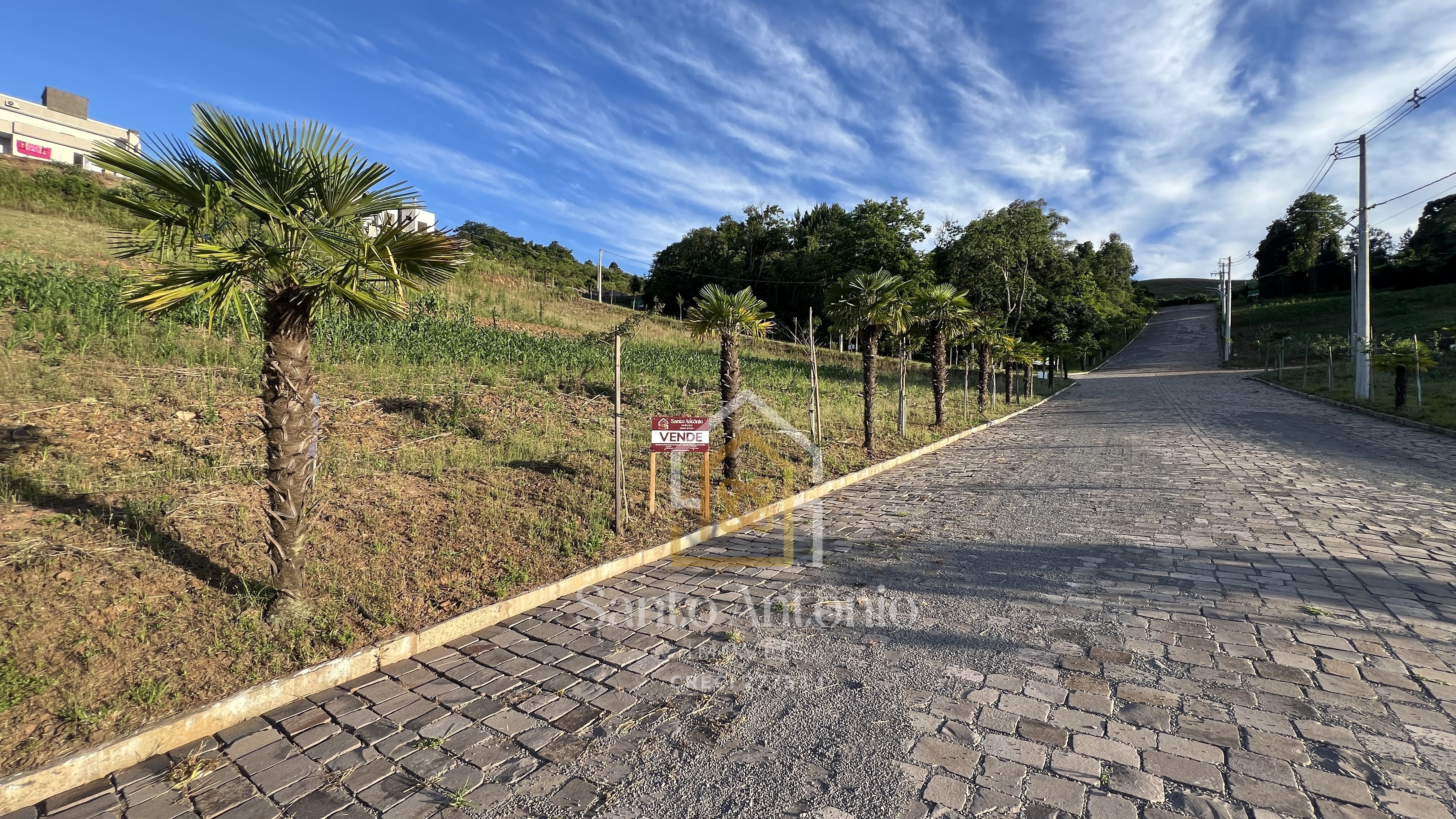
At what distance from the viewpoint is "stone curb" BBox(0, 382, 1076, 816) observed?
283 cm

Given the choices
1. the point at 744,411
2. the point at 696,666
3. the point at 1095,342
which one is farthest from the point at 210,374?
the point at 1095,342

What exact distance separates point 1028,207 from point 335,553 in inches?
1347

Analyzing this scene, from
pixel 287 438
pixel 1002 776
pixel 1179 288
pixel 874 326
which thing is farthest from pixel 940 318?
pixel 1179 288

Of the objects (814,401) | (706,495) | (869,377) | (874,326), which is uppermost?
(874,326)

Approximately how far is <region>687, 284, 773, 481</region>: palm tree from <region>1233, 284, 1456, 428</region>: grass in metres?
18.5

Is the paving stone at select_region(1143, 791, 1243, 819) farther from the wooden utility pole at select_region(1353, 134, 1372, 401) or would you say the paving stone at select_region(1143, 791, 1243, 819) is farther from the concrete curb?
the wooden utility pole at select_region(1353, 134, 1372, 401)

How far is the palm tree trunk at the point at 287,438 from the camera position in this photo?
4.01 metres

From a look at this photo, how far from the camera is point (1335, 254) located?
6244cm

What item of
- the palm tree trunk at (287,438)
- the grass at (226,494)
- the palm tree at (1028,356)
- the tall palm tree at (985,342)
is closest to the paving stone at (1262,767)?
the grass at (226,494)

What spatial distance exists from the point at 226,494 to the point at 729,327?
5942 mm

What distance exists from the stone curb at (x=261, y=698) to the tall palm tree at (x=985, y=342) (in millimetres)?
16009

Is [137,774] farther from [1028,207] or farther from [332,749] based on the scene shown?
[1028,207]

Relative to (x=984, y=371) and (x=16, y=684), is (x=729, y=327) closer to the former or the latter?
(x=16, y=684)

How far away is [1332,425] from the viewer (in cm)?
1645
